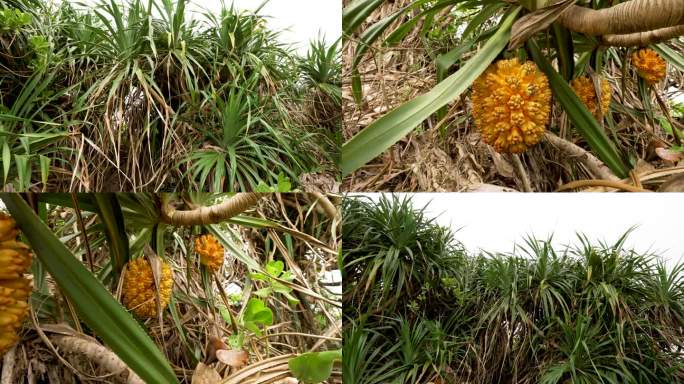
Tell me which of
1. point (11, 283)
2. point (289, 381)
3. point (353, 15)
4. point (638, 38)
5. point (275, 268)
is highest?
point (353, 15)

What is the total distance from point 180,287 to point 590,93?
0.61 metres

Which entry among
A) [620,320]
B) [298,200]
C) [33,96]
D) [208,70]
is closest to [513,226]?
[620,320]

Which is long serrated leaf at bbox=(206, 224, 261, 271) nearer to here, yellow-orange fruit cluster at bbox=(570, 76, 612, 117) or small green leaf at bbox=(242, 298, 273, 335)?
small green leaf at bbox=(242, 298, 273, 335)

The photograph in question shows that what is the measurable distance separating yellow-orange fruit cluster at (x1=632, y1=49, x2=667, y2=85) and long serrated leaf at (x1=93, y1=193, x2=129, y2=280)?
707mm

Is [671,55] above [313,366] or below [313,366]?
above

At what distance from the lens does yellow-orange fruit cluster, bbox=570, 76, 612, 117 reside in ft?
2.48

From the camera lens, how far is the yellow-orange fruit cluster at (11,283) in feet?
1.58

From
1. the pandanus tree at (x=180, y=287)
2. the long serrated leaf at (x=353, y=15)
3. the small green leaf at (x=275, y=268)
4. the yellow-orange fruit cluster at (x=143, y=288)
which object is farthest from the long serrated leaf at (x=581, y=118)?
the yellow-orange fruit cluster at (x=143, y=288)

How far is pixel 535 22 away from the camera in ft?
2.14

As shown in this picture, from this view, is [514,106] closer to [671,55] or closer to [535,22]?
[535,22]

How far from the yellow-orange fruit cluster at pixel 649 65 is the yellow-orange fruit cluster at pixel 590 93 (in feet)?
0.21

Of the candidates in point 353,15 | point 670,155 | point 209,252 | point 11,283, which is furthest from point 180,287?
point 670,155

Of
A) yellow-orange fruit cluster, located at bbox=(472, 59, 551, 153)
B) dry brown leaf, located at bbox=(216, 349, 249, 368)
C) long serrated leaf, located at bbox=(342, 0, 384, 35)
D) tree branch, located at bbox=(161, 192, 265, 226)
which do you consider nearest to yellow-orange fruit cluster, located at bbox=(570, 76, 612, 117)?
yellow-orange fruit cluster, located at bbox=(472, 59, 551, 153)

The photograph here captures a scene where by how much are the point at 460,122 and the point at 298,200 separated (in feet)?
0.83
